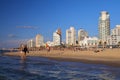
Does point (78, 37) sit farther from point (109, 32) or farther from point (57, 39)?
point (57, 39)

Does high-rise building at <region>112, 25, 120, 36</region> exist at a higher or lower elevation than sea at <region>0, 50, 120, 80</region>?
higher

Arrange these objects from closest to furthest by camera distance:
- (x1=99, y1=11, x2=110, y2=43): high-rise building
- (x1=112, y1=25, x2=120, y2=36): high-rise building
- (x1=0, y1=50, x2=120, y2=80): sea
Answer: (x1=0, y1=50, x2=120, y2=80): sea < (x1=112, y1=25, x2=120, y2=36): high-rise building < (x1=99, y1=11, x2=110, y2=43): high-rise building

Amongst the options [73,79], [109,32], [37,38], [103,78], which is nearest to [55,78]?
[73,79]

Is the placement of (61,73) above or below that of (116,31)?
below

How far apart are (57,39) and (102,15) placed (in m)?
66.4

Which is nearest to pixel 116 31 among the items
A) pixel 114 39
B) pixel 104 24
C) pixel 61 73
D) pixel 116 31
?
pixel 116 31

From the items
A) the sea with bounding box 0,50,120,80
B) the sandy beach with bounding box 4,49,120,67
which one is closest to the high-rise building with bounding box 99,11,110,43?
the sandy beach with bounding box 4,49,120,67

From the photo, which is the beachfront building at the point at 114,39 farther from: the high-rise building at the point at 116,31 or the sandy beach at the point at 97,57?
the sandy beach at the point at 97,57

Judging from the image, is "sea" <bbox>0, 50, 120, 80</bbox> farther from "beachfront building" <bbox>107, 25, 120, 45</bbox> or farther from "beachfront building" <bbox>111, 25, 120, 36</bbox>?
"beachfront building" <bbox>111, 25, 120, 36</bbox>

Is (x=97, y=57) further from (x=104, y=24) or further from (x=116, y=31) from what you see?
(x=104, y=24)

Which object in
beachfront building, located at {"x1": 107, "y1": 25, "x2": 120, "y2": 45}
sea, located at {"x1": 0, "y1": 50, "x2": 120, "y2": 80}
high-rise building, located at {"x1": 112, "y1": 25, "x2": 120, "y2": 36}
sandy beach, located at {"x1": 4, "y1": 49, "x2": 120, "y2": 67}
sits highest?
high-rise building, located at {"x1": 112, "y1": 25, "x2": 120, "y2": 36}

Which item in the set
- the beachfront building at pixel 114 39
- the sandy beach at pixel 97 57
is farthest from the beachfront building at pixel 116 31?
the sandy beach at pixel 97 57

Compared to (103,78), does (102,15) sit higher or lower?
higher

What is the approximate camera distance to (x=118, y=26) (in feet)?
623
